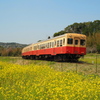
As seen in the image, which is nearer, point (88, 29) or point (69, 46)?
point (69, 46)

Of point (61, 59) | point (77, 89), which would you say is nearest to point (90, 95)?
point (77, 89)

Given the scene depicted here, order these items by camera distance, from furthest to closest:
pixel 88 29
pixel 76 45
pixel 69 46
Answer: pixel 88 29, pixel 76 45, pixel 69 46

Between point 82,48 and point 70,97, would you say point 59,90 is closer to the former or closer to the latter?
point 70,97

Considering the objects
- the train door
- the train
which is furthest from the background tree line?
the train door

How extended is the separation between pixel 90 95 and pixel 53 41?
13774 millimetres

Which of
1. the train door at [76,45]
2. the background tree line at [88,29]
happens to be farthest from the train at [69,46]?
the background tree line at [88,29]

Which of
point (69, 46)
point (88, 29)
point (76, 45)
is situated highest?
point (88, 29)

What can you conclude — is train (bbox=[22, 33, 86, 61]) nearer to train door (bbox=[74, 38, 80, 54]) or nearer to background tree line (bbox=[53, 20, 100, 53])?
train door (bbox=[74, 38, 80, 54])

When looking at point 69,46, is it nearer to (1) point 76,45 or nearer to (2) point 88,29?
(1) point 76,45

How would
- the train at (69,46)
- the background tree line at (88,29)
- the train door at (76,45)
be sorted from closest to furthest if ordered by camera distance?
1. the train at (69,46)
2. the train door at (76,45)
3. the background tree line at (88,29)

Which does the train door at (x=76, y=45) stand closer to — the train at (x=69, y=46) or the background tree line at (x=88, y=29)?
the train at (x=69, y=46)

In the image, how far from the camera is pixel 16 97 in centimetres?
532

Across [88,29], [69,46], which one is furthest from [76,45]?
[88,29]

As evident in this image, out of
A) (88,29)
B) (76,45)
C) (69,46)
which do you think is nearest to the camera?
(69,46)
